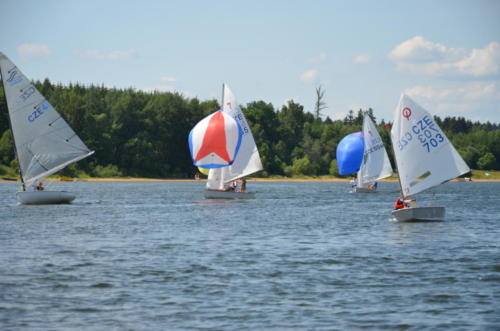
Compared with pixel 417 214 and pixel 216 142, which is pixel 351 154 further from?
pixel 417 214

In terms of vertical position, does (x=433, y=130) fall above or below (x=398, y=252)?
above

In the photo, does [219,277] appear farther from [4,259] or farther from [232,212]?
[232,212]

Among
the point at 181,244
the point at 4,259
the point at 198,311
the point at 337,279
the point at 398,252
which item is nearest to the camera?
the point at 198,311

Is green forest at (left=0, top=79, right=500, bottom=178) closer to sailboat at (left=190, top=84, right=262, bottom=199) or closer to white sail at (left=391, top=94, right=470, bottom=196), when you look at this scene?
sailboat at (left=190, top=84, right=262, bottom=199)

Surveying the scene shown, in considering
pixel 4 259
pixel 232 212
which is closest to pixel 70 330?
pixel 4 259

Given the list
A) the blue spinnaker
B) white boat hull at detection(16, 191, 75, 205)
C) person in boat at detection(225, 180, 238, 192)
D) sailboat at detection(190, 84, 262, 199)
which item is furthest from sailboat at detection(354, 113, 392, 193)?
white boat hull at detection(16, 191, 75, 205)

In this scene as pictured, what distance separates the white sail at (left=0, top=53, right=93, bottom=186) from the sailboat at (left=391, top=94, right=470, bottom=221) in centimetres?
2779

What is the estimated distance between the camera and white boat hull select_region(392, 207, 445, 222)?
152 feet

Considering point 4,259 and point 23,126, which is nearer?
point 4,259

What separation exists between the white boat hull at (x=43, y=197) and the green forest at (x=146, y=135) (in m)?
65.3

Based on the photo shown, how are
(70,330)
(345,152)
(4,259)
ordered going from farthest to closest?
(345,152) < (4,259) < (70,330)

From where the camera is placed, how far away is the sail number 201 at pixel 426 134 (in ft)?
149

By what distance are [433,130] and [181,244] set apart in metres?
17.2

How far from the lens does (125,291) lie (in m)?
24.7
